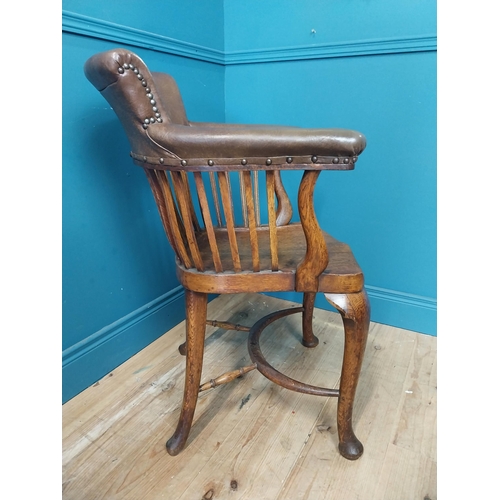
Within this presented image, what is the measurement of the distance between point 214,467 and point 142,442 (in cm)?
23

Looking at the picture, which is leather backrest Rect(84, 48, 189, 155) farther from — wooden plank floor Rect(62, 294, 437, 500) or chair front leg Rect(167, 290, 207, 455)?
wooden plank floor Rect(62, 294, 437, 500)

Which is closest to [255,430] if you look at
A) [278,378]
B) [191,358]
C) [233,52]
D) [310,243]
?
[278,378]

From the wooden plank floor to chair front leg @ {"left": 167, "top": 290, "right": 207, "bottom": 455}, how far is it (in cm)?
5

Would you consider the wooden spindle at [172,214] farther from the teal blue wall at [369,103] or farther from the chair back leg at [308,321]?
the teal blue wall at [369,103]

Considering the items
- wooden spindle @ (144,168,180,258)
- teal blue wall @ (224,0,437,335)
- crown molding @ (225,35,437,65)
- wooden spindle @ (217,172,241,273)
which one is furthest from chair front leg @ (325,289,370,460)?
crown molding @ (225,35,437,65)

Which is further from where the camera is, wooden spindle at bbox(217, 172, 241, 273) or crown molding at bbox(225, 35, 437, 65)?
crown molding at bbox(225, 35, 437, 65)

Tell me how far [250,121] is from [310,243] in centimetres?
114

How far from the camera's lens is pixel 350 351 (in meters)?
0.99

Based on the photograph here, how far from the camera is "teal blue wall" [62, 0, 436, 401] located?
4.15ft

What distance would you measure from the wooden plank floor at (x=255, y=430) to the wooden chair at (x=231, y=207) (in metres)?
0.08

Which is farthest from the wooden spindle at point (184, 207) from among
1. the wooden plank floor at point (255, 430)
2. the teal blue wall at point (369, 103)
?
the teal blue wall at point (369, 103)

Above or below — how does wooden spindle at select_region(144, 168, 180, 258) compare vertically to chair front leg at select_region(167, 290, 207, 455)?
above
